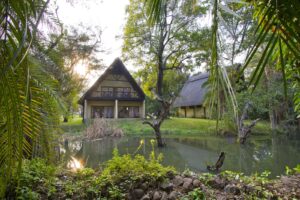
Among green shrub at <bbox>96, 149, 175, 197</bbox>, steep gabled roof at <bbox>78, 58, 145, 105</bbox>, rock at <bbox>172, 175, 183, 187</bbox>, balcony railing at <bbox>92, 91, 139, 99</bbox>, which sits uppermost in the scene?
steep gabled roof at <bbox>78, 58, 145, 105</bbox>

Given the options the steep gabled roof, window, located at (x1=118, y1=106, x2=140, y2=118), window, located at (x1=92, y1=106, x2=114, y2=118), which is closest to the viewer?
the steep gabled roof

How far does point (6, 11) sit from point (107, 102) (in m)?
19.6

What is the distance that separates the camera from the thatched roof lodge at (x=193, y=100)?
2025 centimetres

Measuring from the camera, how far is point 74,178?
2.84 metres

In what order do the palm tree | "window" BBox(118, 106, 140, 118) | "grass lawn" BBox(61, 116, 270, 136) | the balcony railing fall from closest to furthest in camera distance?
1. the palm tree
2. "grass lawn" BBox(61, 116, 270, 136)
3. the balcony railing
4. "window" BBox(118, 106, 140, 118)

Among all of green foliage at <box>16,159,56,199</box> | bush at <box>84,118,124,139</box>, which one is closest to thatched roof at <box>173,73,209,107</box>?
Result: bush at <box>84,118,124,139</box>

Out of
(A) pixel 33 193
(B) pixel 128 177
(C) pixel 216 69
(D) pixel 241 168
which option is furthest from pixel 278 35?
(D) pixel 241 168

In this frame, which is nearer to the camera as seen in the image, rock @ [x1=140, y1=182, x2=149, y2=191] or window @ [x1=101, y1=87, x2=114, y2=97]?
rock @ [x1=140, y1=182, x2=149, y2=191]

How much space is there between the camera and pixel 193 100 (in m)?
21.4

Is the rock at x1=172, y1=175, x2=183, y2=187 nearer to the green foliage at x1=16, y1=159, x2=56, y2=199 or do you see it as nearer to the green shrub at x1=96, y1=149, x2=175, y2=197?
the green shrub at x1=96, y1=149, x2=175, y2=197

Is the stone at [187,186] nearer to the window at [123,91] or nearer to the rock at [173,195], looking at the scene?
the rock at [173,195]

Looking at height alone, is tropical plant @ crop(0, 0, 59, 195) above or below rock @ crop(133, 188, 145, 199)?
above

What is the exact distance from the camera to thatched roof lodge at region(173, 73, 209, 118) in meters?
20.3

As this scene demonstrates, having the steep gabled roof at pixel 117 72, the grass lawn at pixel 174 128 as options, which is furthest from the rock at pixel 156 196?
the steep gabled roof at pixel 117 72
